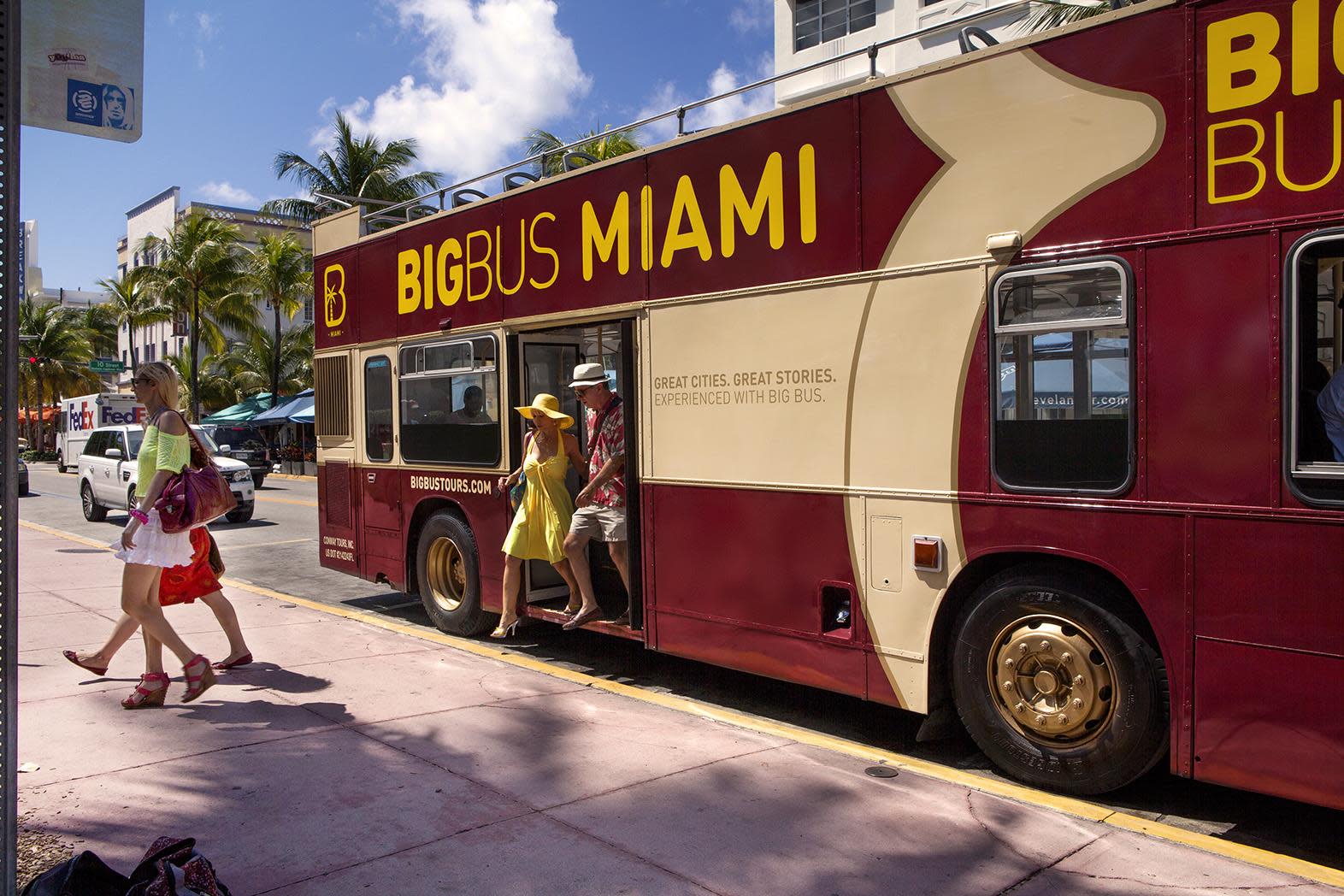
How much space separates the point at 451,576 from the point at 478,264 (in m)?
2.59

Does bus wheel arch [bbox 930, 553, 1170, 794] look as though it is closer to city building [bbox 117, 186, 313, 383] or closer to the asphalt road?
the asphalt road

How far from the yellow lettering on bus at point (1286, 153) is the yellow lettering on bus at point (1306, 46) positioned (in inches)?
4.6

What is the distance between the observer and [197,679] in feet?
20.2

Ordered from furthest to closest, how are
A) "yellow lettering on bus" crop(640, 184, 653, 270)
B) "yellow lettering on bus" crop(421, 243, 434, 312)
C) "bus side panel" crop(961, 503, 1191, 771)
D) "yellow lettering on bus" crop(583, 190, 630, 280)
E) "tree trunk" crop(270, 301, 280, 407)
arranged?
"tree trunk" crop(270, 301, 280, 407) → "yellow lettering on bus" crop(421, 243, 434, 312) → "yellow lettering on bus" crop(583, 190, 630, 280) → "yellow lettering on bus" crop(640, 184, 653, 270) → "bus side panel" crop(961, 503, 1191, 771)

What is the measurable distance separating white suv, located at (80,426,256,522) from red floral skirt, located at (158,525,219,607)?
11.6 metres

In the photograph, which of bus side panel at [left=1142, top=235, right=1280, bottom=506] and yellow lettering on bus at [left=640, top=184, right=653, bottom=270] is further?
yellow lettering on bus at [left=640, top=184, right=653, bottom=270]

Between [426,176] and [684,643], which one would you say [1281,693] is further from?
[426,176]

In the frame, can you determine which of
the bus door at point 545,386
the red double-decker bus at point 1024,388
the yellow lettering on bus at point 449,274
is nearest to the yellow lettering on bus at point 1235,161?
the red double-decker bus at point 1024,388

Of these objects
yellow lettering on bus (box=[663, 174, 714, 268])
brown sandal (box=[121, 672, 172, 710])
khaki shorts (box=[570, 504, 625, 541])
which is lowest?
brown sandal (box=[121, 672, 172, 710])

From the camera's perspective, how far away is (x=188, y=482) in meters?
5.95

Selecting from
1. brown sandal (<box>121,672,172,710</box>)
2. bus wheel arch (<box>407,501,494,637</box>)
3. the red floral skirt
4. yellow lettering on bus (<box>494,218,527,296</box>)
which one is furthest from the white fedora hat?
brown sandal (<box>121,672,172,710</box>)

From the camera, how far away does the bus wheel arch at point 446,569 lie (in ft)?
26.7

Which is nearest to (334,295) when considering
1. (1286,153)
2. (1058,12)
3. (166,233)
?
(1286,153)

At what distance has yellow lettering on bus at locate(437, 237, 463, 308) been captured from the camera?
8.13 m
